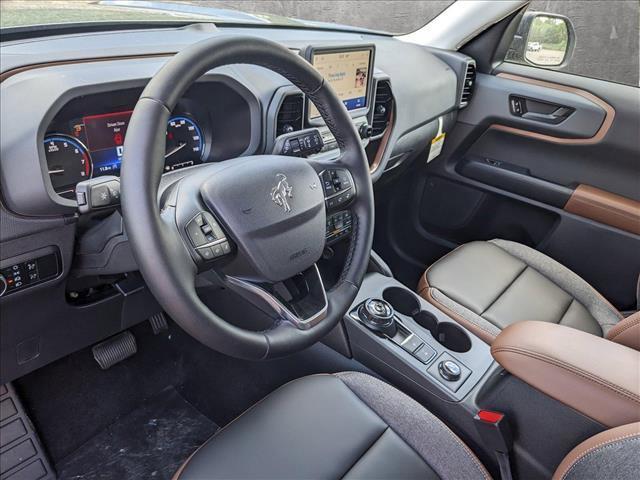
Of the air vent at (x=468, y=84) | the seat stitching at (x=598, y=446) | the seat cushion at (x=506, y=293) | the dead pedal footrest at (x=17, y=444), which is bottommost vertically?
the dead pedal footrest at (x=17, y=444)

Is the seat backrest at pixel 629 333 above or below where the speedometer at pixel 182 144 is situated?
below

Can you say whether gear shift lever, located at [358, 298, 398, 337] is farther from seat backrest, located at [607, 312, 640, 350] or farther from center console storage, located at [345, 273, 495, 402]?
seat backrest, located at [607, 312, 640, 350]

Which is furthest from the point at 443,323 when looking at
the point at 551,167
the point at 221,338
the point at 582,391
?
the point at 551,167

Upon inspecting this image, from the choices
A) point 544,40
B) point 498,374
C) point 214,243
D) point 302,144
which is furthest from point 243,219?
point 544,40

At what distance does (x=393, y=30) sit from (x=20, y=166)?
5.93 ft

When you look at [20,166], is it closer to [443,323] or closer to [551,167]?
[443,323]

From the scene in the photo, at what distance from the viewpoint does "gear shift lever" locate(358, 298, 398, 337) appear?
1312 millimetres

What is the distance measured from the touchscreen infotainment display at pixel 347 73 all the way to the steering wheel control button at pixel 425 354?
0.64 meters

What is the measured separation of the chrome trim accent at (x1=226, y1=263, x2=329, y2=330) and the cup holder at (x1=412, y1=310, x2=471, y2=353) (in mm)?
567

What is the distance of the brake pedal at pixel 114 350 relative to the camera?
1.55 metres

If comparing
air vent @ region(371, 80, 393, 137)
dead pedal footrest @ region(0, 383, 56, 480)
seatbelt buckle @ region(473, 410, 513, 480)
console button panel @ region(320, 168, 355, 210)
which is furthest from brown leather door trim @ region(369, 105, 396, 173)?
dead pedal footrest @ region(0, 383, 56, 480)

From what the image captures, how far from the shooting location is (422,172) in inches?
89.1

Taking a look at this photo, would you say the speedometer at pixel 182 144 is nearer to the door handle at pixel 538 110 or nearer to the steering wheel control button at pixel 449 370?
the steering wheel control button at pixel 449 370

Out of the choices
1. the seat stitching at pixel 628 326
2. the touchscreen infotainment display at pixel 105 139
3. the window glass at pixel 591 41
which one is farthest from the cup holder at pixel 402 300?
the window glass at pixel 591 41
